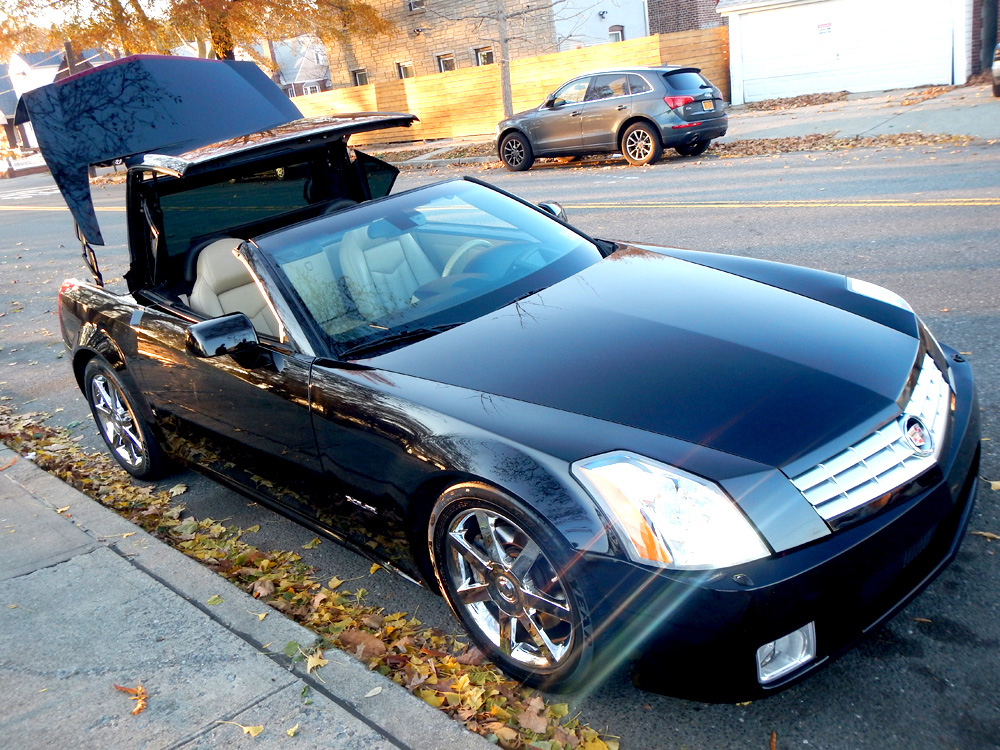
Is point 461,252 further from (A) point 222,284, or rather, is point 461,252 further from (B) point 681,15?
(B) point 681,15

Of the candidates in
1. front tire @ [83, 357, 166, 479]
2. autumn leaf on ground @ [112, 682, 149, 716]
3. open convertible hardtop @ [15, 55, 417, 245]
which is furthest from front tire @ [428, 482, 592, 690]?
front tire @ [83, 357, 166, 479]

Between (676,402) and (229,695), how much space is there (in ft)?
5.75

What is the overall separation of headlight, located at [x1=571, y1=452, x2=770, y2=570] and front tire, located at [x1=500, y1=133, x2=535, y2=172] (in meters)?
15.5

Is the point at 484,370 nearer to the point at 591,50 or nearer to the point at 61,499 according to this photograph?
the point at 61,499

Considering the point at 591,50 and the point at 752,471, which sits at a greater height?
the point at 591,50

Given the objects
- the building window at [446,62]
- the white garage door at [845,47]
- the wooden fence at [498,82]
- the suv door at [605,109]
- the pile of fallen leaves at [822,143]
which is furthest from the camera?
the building window at [446,62]

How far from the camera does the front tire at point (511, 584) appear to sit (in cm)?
254

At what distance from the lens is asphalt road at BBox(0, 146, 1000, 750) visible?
2562mm

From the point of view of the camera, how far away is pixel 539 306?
3.56 m

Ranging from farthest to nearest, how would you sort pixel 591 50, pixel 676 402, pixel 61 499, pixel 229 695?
1. pixel 591 50
2. pixel 61 499
3. pixel 229 695
4. pixel 676 402

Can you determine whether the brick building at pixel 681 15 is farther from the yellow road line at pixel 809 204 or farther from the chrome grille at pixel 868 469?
the chrome grille at pixel 868 469

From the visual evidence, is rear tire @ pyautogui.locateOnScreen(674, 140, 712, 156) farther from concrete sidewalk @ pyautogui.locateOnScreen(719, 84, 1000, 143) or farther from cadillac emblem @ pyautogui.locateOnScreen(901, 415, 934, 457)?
cadillac emblem @ pyautogui.locateOnScreen(901, 415, 934, 457)

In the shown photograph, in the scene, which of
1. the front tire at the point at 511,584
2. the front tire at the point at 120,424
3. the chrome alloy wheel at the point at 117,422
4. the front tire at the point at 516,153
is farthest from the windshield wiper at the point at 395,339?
the front tire at the point at 516,153

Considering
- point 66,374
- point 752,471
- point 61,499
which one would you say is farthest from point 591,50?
point 752,471
